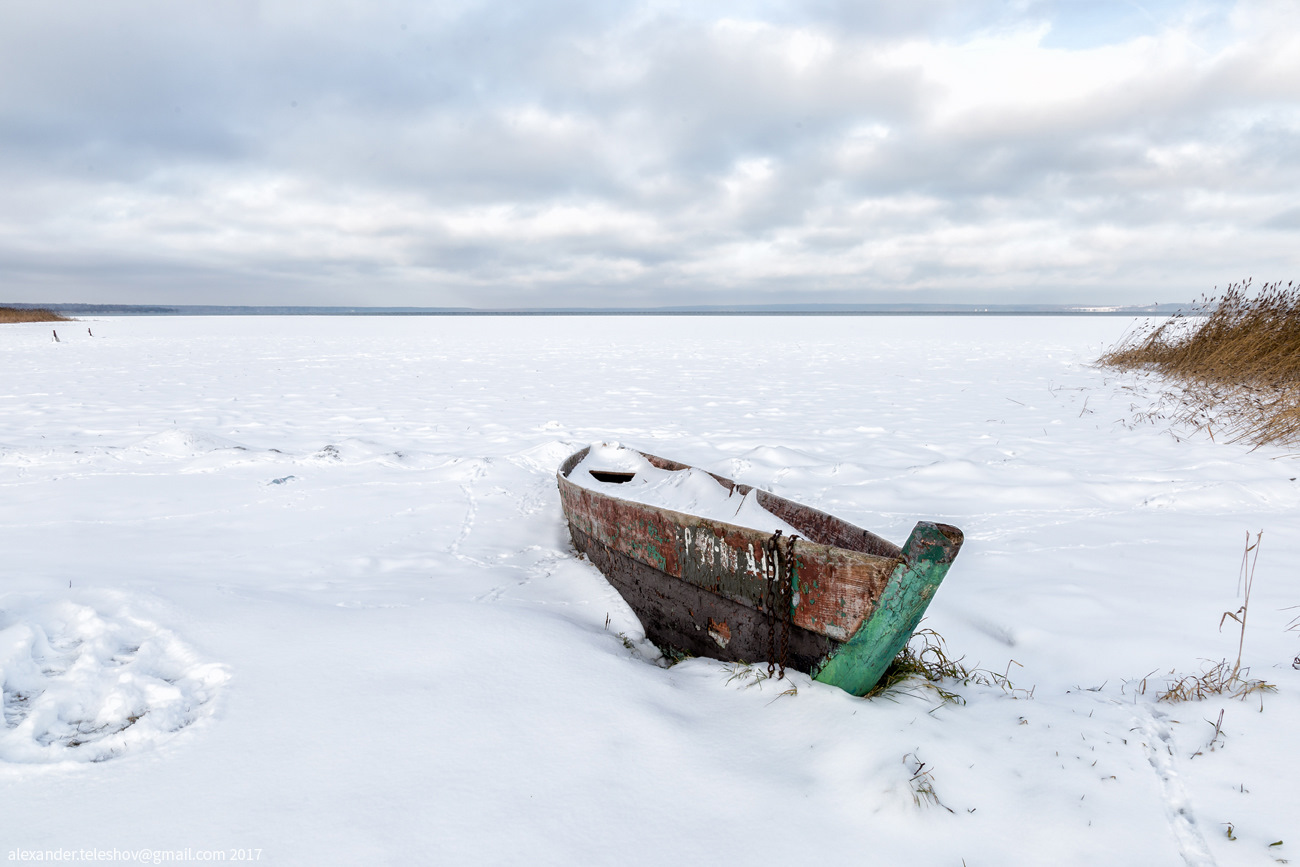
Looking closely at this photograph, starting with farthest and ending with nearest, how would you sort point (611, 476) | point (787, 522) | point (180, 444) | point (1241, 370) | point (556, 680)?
point (1241, 370) → point (180, 444) → point (611, 476) → point (787, 522) → point (556, 680)

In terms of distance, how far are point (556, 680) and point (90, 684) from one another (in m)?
1.51

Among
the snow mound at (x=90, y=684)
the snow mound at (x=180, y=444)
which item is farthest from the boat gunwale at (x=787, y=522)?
the snow mound at (x=180, y=444)

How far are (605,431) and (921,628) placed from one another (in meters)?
5.13

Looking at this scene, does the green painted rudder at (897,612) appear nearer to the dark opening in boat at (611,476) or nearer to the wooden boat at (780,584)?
the wooden boat at (780,584)

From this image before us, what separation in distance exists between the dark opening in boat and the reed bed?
5656 mm

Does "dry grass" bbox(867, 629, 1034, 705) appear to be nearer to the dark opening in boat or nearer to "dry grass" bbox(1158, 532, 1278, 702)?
"dry grass" bbox(1158, 532, 1278, 702)

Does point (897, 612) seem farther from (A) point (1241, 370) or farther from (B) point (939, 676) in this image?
(A) point (1241, 370)

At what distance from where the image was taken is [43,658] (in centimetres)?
225

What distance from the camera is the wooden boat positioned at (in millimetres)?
2123

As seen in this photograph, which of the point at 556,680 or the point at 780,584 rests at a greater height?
the point at 780,584

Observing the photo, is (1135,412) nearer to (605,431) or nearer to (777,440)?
(777,440)

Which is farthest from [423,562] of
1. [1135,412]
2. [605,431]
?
[1135,412]

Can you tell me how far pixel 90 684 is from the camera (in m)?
2.11


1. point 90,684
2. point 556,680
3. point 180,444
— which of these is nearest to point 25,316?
point 180,444
